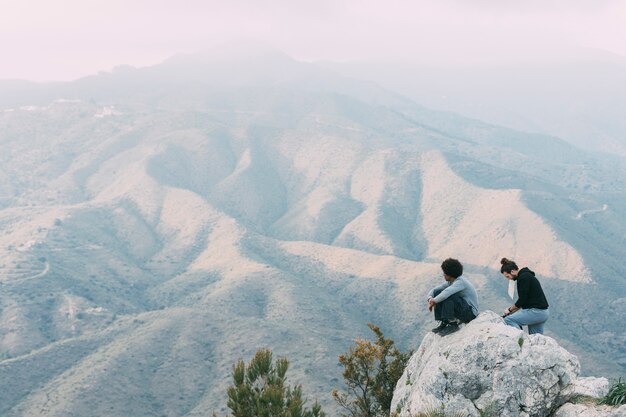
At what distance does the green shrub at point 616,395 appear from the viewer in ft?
57.5

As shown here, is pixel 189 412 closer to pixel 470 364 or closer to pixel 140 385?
pixel 140 385

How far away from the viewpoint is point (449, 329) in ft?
71.8

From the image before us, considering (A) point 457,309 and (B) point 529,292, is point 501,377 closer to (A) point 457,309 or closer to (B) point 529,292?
(A) point 457,309

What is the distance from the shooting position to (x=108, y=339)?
18862cm

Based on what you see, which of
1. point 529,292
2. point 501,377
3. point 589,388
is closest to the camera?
point 589,388

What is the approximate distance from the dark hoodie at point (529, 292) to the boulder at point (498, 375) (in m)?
1.38

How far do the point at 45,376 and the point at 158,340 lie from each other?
103ft

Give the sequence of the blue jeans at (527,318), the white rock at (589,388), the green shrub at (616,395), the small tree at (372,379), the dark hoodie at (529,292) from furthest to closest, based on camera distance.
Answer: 1. the small tree at (372,379)
2. the blue jeans at (527,318)
3. the dark hoodie at (529,292)
4. the white rock at (589,388)
5. the green shrub at (616,395)

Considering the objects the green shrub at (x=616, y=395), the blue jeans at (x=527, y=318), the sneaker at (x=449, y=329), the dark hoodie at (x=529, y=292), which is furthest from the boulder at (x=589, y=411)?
the sneaker at (x=449, y=329)

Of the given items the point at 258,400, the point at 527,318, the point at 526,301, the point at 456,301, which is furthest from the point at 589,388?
the point at 258,400

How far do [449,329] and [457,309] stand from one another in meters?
0.93

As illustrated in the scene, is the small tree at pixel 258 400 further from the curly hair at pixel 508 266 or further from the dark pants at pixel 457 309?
the curly hair at pixel 508 266

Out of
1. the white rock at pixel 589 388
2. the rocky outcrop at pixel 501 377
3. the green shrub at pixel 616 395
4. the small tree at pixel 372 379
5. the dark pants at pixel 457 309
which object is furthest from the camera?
the small tree at pixel 372 379

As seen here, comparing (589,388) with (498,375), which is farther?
(498,375)
